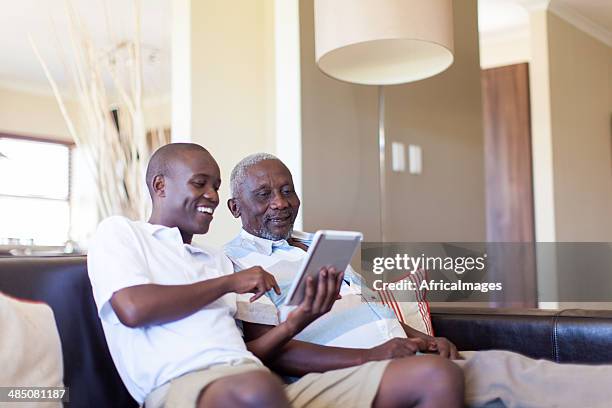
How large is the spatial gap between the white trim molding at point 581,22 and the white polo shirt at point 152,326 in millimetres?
4221

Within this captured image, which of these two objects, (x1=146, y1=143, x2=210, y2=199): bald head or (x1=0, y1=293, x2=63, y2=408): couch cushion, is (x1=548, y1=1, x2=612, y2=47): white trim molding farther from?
(x1=0, y1=293, x2=63, y2=408): couch cushion

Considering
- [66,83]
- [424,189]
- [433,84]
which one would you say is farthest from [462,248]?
[66,83]

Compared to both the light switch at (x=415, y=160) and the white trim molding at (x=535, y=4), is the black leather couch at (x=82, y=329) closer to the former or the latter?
the light switch at (x=415, y=160)

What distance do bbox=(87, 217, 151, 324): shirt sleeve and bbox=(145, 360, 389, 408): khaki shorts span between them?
18 centimetres

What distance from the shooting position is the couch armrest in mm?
1835

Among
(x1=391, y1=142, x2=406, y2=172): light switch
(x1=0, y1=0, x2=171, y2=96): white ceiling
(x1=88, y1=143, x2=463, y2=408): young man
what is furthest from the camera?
(x1=0, y1=0, x2=171, y2=96): white ceiling

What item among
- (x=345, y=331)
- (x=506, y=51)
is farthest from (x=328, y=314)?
(x=506, y=51)

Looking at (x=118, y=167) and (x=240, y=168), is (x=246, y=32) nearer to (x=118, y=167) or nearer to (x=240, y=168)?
(x=118, y=167)

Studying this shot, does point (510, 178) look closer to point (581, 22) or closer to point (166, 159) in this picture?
point (581, 22)

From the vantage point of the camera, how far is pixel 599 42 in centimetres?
566

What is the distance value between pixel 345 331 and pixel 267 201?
41 centimetres

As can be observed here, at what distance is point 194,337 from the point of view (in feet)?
4.52

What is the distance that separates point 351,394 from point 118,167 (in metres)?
1.56

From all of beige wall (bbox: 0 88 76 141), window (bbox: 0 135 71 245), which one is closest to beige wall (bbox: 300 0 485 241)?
window (bbox: 0 135 71 245)
